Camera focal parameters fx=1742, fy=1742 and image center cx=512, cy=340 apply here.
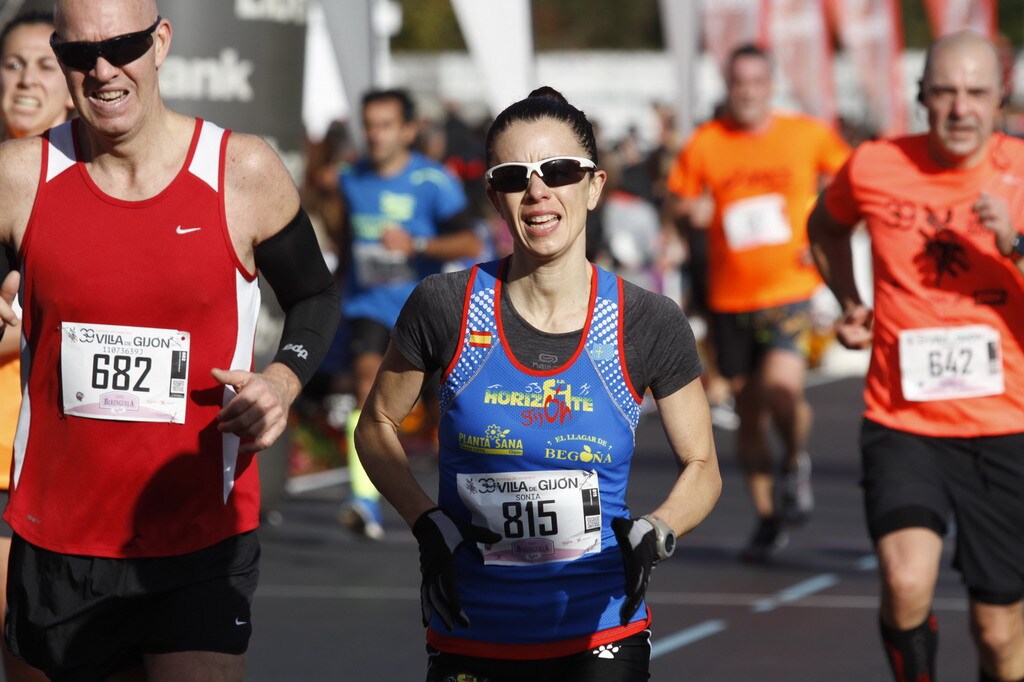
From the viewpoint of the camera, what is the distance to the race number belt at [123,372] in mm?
3705

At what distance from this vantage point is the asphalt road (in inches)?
262

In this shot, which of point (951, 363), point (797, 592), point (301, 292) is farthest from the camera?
point (797, 592)

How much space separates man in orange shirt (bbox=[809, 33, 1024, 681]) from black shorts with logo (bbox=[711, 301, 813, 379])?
3539mm

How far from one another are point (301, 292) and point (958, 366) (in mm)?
2291

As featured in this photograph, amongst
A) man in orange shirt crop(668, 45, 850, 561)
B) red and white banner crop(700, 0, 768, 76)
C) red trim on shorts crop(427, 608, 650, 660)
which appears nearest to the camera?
red trim on shorts crop(427, 608, 650, 660)

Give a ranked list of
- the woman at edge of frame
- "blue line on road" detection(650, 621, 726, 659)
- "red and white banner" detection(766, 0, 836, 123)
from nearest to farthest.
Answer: the woman at edge of frame → "blue line on road" detection(650, 621, 726, 659) → "red and white banner" detection(766, 0, 836, 123)

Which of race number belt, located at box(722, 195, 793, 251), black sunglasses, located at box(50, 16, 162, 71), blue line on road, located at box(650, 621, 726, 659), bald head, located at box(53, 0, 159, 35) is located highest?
bald head, located at box(53, 0, 159, 35)

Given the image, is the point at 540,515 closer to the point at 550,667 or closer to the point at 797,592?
the point at 550,667

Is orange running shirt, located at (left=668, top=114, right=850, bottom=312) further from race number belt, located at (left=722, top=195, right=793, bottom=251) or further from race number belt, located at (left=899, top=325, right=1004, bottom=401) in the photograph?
race number belt, located at (left=899, top=325, right=1004, bottom=401)

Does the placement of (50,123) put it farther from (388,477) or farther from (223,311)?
(388,477)

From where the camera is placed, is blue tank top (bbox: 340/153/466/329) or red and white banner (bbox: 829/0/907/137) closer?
blue tank top (bbox: 340/153/466/329)

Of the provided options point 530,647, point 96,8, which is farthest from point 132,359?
point 530,647

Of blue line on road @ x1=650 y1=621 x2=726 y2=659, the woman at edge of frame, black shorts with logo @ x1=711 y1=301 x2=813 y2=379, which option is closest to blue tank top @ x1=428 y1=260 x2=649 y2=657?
the woman at edge of frame

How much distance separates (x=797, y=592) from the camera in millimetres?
8102
